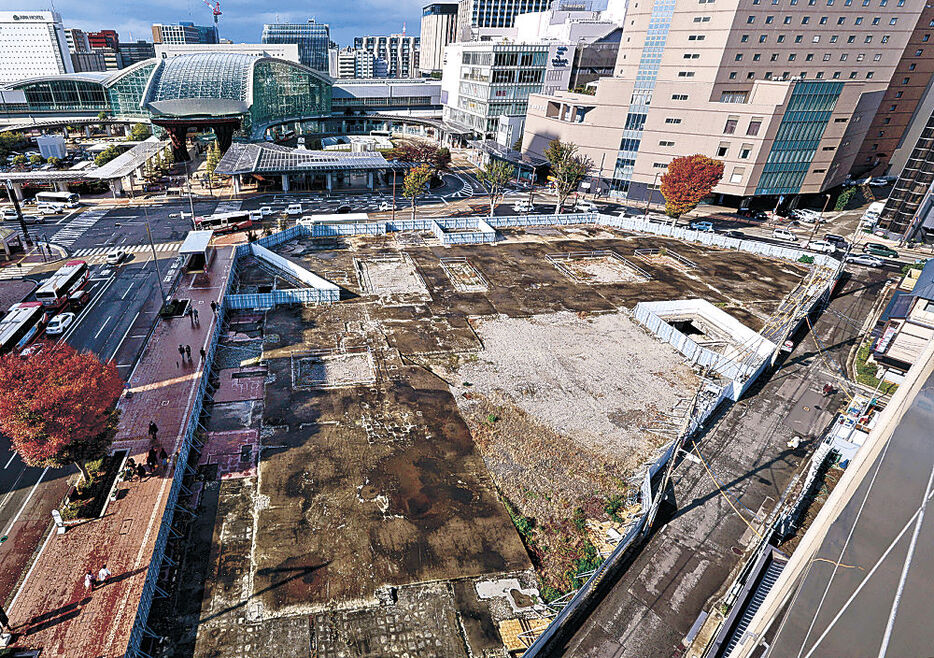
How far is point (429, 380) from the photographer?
1510 inches

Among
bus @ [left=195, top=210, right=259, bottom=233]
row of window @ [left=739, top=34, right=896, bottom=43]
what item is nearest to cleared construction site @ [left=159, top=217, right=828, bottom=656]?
bus @ [left=195, top=210, right=259, bottom=233]

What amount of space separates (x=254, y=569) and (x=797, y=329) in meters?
53.6

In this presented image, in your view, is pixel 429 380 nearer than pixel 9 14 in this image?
Answer: Yes

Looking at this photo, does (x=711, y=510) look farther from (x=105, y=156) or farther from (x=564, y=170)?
(x=105, y=156)

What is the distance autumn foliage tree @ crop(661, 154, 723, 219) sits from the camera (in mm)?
69500

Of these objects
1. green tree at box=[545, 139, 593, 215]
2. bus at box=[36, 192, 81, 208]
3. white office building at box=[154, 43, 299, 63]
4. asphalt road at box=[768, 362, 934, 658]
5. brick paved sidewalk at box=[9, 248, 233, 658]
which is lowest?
brick paved sidewalk at box=[9, 248, 233, 658]

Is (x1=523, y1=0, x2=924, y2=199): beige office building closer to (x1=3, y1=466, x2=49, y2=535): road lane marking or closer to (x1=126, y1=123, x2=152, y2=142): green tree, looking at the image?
(x1=3, y1=466, x2=49, y2=535): road lane marking

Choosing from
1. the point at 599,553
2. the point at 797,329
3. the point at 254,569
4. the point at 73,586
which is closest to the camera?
the point at 73,586

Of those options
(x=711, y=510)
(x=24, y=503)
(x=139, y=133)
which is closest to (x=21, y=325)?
(x=24, y=503)

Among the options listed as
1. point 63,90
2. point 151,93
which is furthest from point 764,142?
point 63,90

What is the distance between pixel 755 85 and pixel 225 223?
270 feet

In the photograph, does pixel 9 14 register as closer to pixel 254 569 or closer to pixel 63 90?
pixel 63 90

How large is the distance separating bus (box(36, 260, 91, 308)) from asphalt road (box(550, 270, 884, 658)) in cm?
4991

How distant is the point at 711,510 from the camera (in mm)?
29203
